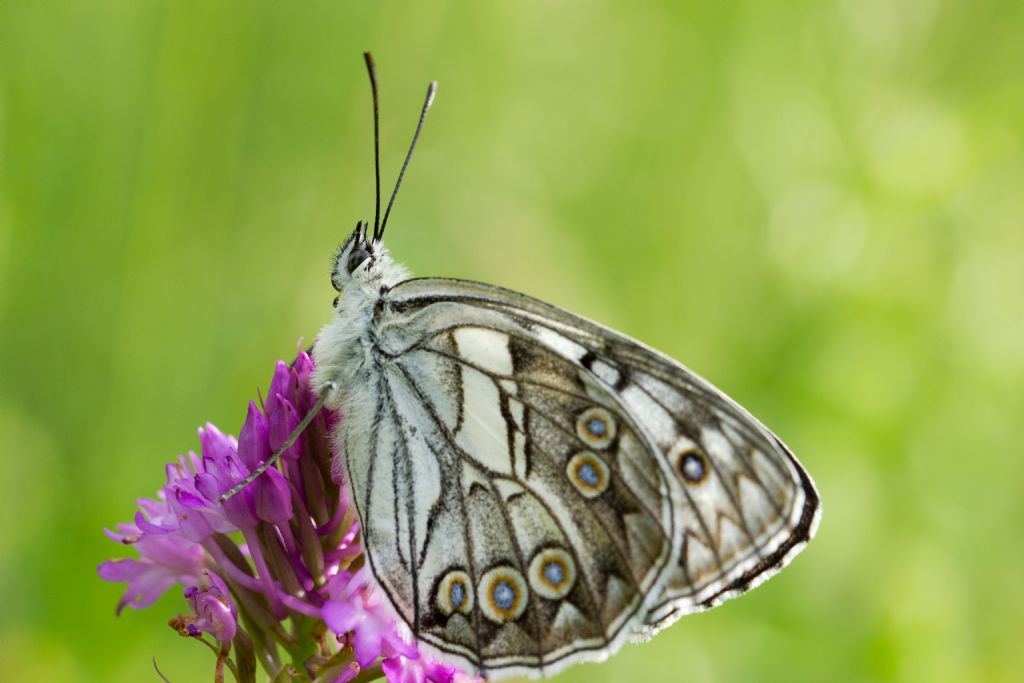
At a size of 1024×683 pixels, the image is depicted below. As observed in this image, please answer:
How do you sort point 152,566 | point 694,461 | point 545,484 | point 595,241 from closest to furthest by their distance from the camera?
point 694,461 → point 545,484 → point 152,566 → point 595,241

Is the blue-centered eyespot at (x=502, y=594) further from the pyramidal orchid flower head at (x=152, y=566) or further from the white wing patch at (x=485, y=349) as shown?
the pyramidal orchid flower head at (x=152, y=566)

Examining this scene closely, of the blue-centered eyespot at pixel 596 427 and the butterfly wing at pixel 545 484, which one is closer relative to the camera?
the butterfly wing at pixel 545 484

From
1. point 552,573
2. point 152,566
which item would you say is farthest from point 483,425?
point 152,566

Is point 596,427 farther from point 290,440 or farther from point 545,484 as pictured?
point 290,440

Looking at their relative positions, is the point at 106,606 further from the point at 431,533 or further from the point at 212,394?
the point at 431,533

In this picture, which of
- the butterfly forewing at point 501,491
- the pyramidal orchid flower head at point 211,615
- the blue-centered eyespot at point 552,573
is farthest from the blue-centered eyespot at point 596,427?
the pyramidal orchid flower head at point 211,615

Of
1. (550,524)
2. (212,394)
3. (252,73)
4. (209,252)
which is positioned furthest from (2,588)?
(252,73)

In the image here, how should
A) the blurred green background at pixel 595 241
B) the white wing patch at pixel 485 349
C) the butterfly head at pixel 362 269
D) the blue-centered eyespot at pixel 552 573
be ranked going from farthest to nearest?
the blurred green background at pixel 595 241, the butterfly head at pixel 362 269, the white wing patch at pixel 485 349, the blue-centered eyespot at pixel 552 573
